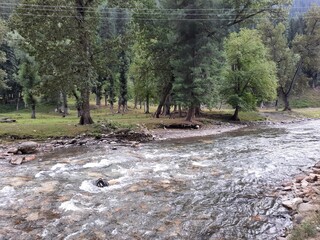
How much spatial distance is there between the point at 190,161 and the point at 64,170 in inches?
274

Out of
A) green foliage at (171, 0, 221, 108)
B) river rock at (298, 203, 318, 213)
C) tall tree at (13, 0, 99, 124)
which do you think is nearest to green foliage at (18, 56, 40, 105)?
tall tree at (13, 0, 99, 124)

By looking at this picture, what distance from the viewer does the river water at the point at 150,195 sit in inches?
364

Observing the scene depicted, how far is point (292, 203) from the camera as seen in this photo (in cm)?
1098

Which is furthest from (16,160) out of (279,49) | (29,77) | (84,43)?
(279,49)

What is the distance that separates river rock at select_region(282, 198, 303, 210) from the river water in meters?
0.26

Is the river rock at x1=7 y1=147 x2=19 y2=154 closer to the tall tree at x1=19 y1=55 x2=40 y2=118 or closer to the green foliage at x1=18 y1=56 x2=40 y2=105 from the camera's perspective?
the tall tree at x1=19 y1=55 x2=40 y2=118

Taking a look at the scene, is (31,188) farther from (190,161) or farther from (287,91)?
(287,91)

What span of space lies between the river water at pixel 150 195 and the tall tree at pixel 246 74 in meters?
24.8

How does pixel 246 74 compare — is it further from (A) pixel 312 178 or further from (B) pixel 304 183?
(B) pixel 304 183

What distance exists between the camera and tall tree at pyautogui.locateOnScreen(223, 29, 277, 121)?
44956 millimetres

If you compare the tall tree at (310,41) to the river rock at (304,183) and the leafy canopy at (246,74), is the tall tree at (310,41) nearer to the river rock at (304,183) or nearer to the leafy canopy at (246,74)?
the leafy canopy at (246,74)

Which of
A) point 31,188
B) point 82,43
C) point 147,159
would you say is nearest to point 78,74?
point 82,43

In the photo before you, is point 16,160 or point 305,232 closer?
point 305,232

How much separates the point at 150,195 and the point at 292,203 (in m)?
5.03
